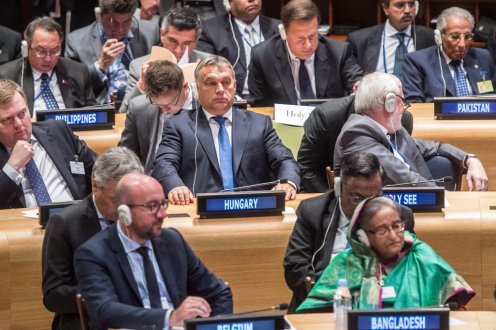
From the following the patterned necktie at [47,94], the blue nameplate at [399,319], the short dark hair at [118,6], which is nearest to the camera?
the blue nameplate at [399,319]

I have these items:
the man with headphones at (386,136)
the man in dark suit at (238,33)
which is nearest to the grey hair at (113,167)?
the man with headphones at (386,136)

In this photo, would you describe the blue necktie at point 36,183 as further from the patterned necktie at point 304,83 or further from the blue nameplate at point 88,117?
the patterned necktie at point 304,83

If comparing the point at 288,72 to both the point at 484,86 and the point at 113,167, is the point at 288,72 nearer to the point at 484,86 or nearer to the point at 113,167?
the point at 484,86

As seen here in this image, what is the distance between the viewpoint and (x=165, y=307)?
418 cm

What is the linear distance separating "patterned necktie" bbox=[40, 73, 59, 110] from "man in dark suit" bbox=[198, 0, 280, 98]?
125 cm

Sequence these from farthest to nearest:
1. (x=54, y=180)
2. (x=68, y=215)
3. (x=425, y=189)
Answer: (x=54, y=180)
(x=425, y=189)
(x=68, y=215)

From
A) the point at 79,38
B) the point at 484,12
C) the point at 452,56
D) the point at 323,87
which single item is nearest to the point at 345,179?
the point at 323,87

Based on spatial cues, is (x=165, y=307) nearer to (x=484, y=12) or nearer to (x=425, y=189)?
(x=425, y=189)

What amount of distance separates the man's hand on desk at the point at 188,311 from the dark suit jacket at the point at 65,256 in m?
0.66

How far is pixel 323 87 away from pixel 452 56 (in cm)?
96

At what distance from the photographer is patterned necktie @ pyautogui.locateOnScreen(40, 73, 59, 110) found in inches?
287

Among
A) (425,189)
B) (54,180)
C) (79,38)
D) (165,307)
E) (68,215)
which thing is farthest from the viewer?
(79,38)

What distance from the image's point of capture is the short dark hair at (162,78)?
6023 millimetres

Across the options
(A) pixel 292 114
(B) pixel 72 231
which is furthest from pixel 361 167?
(A) pixel 292 114
